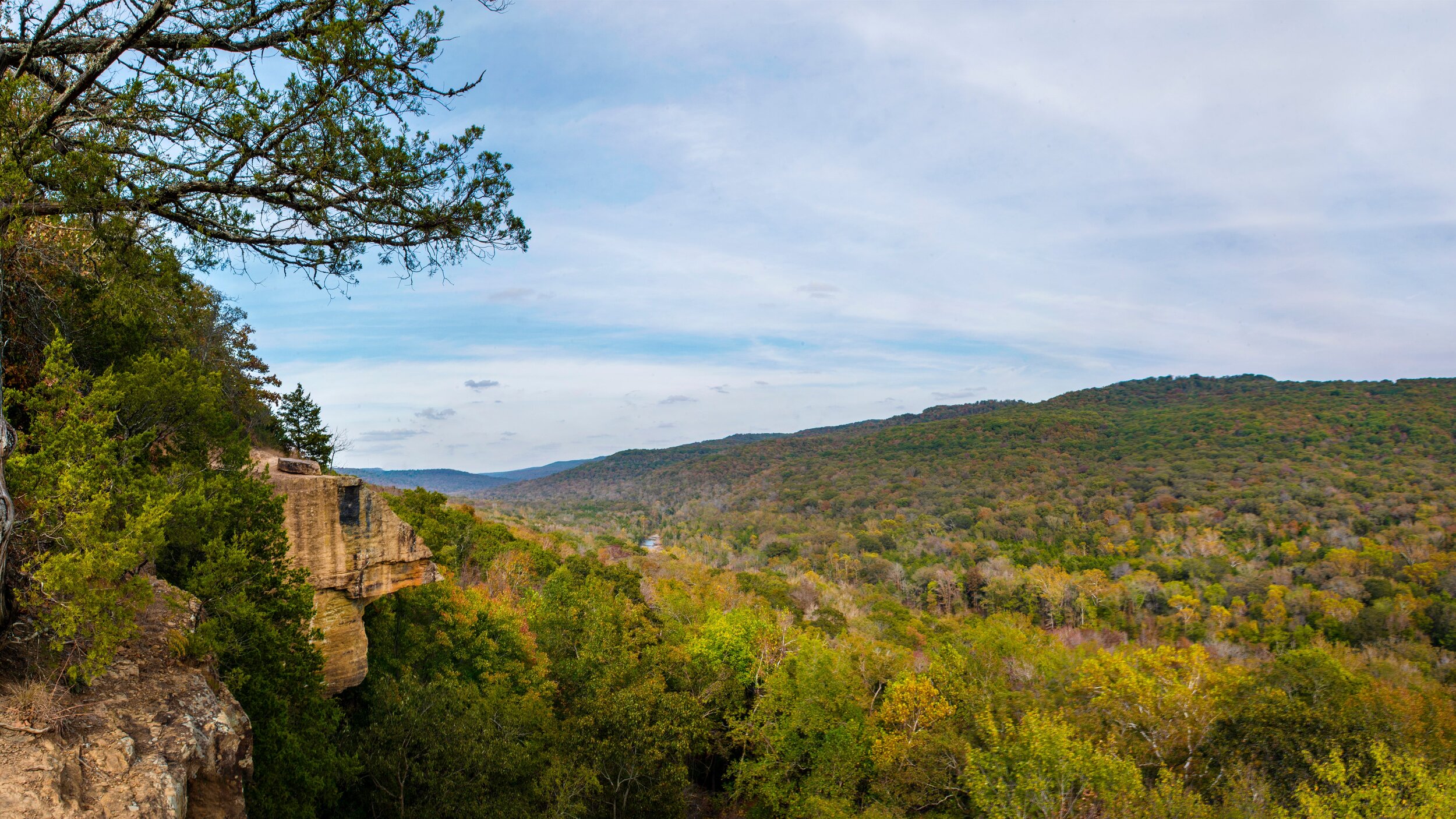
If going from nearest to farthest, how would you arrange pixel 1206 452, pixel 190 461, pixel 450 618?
1. pixel 190 461
2. pixel 450 618
3. pixel 1206 452

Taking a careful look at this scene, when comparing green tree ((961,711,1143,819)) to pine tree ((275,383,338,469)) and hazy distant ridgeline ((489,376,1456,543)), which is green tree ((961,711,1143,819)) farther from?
hazy distant ridgeline ((489,376,1456,543))

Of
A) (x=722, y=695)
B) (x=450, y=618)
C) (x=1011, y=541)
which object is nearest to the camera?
(x=450, y=618)

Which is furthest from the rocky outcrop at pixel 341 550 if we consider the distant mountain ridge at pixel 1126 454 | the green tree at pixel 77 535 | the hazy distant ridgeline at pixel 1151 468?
the distant mountain ridge at pixel 1126 454

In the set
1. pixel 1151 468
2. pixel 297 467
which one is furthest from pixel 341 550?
pixel 1151 468

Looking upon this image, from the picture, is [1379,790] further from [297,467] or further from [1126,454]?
[1126,454]

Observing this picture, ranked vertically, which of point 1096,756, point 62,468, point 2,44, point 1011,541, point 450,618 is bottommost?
point 1011,541

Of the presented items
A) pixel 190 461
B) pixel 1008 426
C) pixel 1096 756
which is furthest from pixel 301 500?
pixel 1008 426

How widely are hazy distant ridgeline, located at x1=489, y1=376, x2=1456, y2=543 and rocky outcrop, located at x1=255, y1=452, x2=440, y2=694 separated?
85.5 meters

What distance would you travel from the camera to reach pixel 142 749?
453 centimetres

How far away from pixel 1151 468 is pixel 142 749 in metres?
126

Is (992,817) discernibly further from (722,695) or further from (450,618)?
(450,618)

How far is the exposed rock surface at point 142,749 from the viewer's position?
12.9 feet

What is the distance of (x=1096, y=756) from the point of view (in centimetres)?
1510

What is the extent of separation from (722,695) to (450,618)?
9860 millimetres
